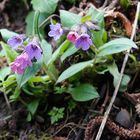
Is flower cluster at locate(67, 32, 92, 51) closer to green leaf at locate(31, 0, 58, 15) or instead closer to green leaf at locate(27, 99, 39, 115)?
green leaf at locate(27, 99, 39, 115)

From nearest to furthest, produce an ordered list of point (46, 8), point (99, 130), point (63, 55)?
point (99, 130), point (63, 55), point (46, 8)

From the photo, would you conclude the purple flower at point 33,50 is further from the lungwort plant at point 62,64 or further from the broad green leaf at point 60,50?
the broad green leaf at point 60,50

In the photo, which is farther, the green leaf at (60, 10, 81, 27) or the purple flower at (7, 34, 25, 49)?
the green leaf at (60, 10, 81, 27)

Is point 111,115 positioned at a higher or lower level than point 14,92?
lower

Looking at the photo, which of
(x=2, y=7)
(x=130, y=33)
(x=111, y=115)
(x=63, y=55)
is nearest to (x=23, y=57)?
(x=63, y=55)

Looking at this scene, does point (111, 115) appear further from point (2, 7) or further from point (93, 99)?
point (2, 7)

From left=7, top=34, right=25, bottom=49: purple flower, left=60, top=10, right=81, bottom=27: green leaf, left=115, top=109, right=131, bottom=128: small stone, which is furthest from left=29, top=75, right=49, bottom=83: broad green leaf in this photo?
left=115, top=109, right=131, bottom=128: small stone
